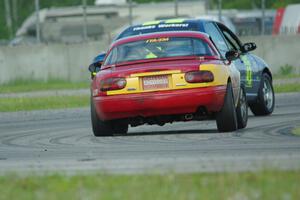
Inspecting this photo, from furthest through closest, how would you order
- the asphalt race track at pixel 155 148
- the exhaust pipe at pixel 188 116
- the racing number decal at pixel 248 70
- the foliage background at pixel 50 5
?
the foliage background at pixel 50 5 → the racing number decal at pixel 248 70 → the exhaust pipe at pixel 188 116 → the asphalt race track at pixel 155 148

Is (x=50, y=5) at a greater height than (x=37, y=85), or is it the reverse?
(x=37, y=85)

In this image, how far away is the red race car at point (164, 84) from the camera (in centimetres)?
1384

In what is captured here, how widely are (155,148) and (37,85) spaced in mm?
19686

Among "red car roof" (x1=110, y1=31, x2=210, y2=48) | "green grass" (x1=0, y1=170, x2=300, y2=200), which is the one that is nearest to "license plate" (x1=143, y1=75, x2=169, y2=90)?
"red car roof" (x1=110, y1=31, x2=210, y2=48)

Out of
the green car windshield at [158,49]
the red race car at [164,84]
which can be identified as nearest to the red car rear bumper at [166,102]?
the red race car at [164,84]

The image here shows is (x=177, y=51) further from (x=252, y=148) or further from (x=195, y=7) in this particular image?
(x=195, y=7)

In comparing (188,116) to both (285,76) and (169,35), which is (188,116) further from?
(285,76)

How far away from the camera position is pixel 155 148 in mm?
12422

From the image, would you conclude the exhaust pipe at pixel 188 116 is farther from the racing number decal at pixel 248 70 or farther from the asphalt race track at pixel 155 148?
the racing number decal at pixel 248 70

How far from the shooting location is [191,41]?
14.8m

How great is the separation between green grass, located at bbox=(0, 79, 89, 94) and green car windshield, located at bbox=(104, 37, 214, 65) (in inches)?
598

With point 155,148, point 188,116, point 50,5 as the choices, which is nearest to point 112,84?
point 188,116

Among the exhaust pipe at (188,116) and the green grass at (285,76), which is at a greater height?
the exhaust pipe at (188,116)

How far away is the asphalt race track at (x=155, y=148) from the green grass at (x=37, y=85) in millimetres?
12092
